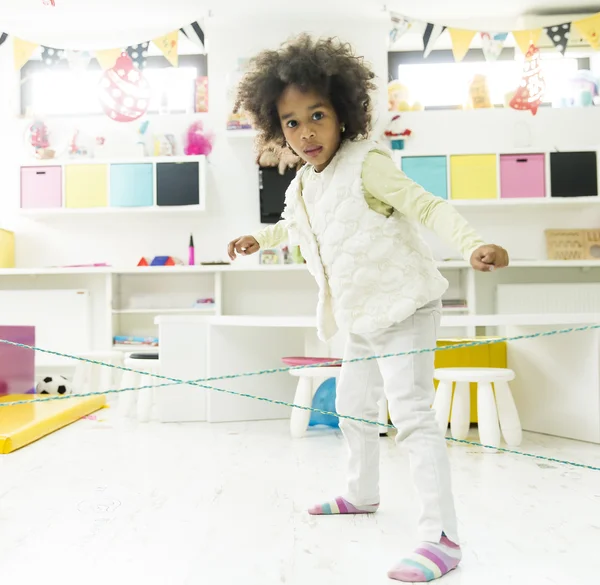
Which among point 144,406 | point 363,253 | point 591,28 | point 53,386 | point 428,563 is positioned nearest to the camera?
point 428,563

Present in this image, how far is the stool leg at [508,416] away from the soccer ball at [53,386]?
2228mm

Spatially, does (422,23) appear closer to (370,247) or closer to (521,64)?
(521,64)

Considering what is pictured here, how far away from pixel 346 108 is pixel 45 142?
3475mm

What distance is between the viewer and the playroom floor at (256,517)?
1.20 meters

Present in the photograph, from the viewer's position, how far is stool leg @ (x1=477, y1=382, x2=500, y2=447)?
223 centimetres

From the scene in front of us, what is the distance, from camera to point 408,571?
1.14 meters

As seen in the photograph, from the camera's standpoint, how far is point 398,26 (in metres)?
4.16

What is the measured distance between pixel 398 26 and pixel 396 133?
67 centimetres

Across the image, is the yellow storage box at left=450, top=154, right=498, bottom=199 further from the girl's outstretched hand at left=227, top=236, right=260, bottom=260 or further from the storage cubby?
the girl's outstretched hand at left=227, top=236, right=260, bottom=260

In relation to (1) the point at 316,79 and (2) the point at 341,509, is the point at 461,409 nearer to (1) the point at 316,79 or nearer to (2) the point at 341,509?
(2) the point at 341,509

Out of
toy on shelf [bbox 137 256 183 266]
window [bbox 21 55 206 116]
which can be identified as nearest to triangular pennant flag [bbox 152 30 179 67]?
window [bbox 21 55 206 116]

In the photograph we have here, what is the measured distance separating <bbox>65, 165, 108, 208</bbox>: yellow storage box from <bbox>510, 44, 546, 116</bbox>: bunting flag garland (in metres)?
2.67

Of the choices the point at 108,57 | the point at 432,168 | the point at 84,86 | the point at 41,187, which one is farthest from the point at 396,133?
the point at 41,187

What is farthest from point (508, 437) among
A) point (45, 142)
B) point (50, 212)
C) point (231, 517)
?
point (45, 142)
